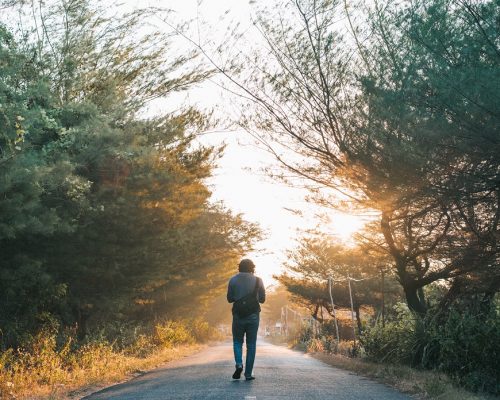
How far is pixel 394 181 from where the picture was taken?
8414 mm

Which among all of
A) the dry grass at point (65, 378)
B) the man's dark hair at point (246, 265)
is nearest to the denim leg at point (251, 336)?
the man's dark hair at point (246, 265)

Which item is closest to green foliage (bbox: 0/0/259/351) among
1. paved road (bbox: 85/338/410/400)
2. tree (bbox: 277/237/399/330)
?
paved road (bbox: 85/338/410/400)

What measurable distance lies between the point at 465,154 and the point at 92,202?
8013 mm

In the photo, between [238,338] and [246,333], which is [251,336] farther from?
[238,338]

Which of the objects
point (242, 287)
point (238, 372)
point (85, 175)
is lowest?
point (238, 372)

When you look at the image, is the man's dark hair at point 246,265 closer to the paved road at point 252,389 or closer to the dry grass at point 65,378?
the paved road at point 252,389

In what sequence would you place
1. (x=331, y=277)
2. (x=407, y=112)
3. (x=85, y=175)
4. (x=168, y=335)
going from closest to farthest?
(x=407, y=112)
(x=85, y=175)
(x=168, y=335)
(x=331, y=277)

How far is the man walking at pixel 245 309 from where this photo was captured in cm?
916

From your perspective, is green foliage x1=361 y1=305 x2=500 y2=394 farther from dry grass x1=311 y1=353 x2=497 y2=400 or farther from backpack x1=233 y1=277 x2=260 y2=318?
backpack x1=233 y1=277 x2=260 y2=318

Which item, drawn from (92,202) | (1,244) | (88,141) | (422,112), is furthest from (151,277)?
(422,112)

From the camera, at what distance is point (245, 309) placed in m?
9.16

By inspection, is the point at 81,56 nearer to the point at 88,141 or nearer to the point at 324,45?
the point at 88,141

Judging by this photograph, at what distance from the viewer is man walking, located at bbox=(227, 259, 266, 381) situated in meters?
9.16

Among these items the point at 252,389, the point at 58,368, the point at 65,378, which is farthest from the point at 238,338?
the point at 58,368
